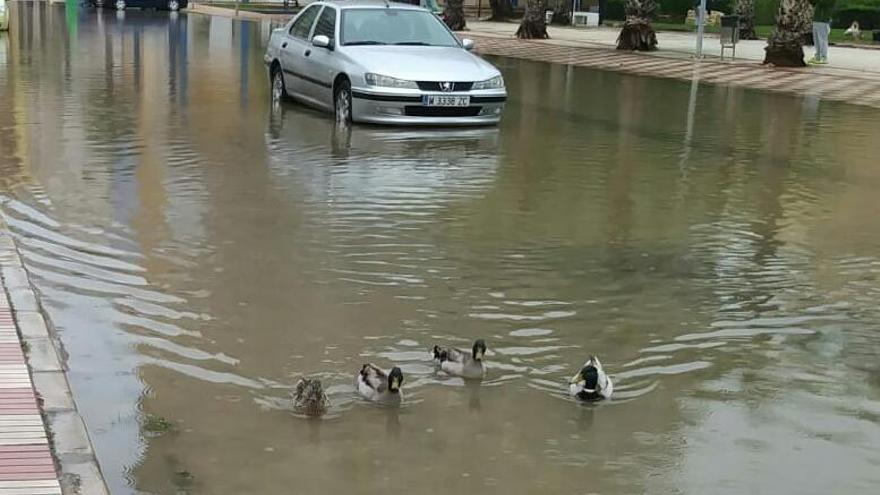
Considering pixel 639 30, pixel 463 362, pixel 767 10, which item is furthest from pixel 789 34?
pixel 767 10

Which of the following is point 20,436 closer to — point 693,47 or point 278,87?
point 278,87

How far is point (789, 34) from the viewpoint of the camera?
78.3 feet

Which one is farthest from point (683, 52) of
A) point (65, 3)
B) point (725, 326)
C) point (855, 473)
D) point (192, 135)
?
point (65, 3)

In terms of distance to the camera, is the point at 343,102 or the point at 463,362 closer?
the point at 463,362

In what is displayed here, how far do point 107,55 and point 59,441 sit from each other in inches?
793

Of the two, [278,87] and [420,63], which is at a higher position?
[420,63]

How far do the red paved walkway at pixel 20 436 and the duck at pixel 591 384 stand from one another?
2.27 m

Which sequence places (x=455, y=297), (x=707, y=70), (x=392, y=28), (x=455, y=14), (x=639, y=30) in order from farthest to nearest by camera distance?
(x=455, y=14)
(x=639, y=30)
(x=707, y=70)
(x=392, y=28)
(x=455, y=297)

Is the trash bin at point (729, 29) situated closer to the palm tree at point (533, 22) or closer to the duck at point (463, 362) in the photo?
the palm tree at point (533, 22)

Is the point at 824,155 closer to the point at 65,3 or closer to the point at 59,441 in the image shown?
the point at 59,441

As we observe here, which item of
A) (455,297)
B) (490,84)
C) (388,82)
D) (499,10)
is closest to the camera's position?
(455,297)

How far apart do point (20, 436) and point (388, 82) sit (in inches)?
350

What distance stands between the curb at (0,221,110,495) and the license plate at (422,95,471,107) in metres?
6.58

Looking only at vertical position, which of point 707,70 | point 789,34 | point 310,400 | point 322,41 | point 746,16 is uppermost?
A: point 746,16
